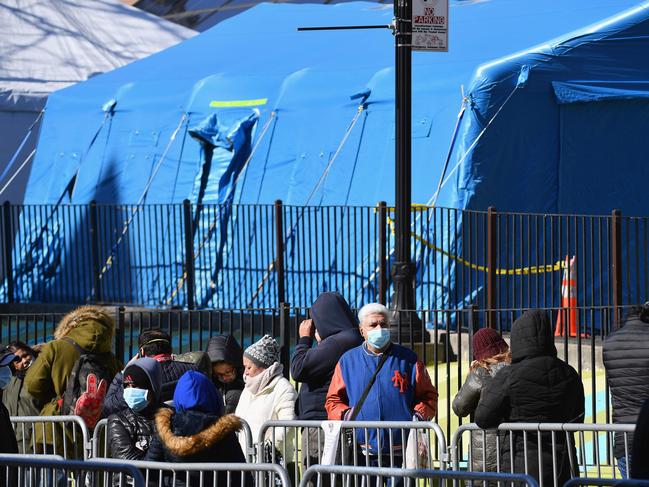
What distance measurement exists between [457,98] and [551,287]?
2.76 m

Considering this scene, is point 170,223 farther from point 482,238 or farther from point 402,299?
point 402,299

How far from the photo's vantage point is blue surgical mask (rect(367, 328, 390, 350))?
25.1ft

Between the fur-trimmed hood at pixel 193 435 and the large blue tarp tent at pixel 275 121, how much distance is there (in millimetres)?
9326

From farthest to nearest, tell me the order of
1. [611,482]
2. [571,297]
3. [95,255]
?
[95,255] → [571,297] → [611,482]

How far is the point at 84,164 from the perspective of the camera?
21.0 meters

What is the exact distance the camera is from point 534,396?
7.32 meters

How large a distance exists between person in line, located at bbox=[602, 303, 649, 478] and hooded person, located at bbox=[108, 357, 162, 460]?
8.84 ft

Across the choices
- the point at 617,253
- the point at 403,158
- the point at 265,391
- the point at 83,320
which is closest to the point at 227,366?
the point at 265,391

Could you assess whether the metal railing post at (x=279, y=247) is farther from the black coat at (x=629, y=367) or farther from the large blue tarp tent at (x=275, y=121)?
the black coat at (x=629, y=367)

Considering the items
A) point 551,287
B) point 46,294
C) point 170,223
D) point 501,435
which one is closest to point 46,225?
point 46,294

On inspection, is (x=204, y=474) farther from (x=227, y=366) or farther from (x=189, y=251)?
(x=189, y=251)

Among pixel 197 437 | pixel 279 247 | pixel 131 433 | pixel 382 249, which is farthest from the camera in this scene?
pixel 279 247

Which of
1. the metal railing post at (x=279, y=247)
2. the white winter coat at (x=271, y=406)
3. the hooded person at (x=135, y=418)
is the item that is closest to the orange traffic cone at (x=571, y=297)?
the metal railing post at (x=279, y=247)

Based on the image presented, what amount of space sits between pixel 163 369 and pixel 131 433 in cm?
95
